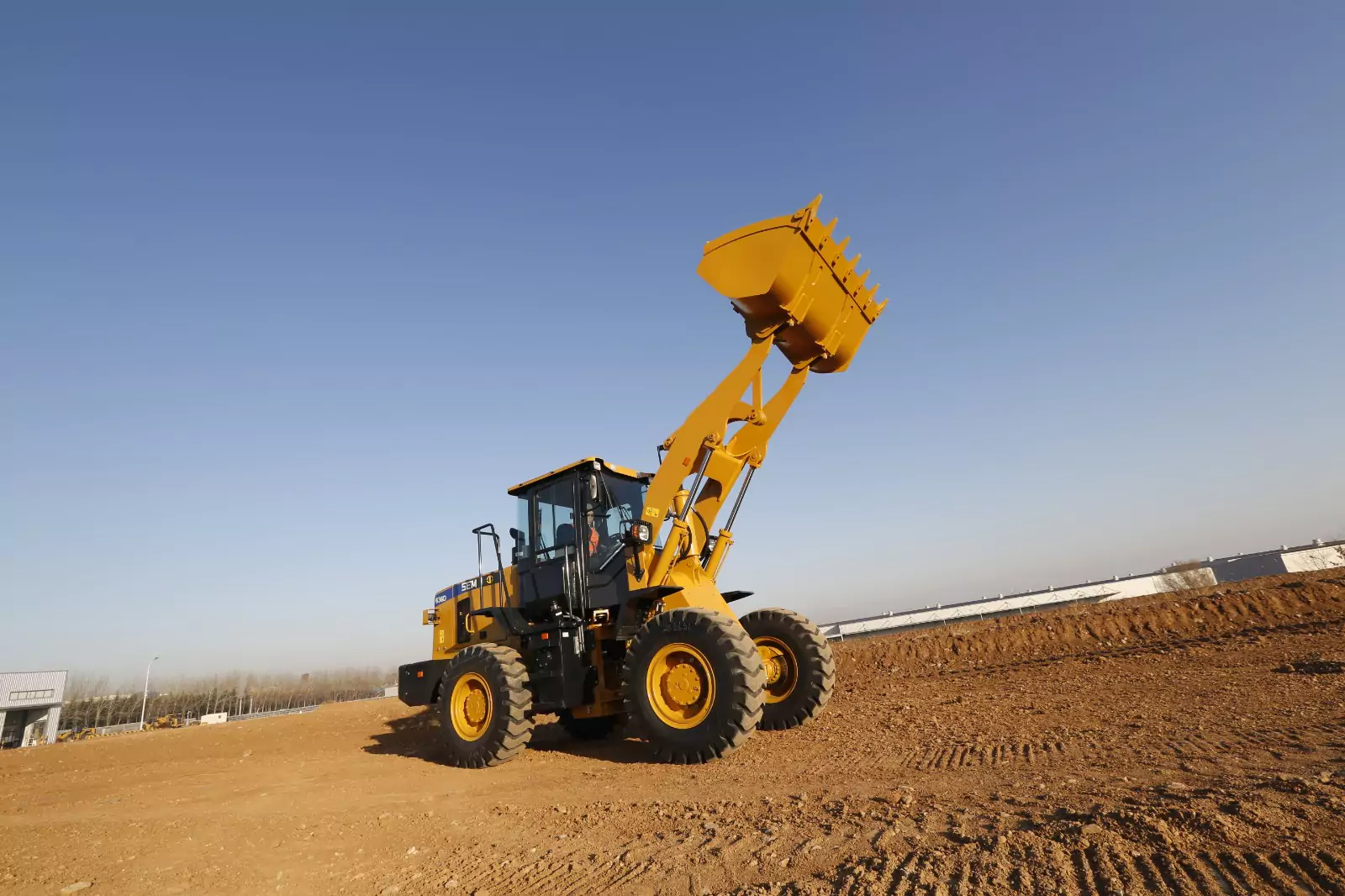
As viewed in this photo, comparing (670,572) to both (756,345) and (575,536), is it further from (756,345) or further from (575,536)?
(756,345)

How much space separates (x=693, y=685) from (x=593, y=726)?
3.93 metres

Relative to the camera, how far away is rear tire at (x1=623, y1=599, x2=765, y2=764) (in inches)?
265

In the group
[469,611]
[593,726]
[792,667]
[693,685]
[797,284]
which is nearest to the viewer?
[693,685]

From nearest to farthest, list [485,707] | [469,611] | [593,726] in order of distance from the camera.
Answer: [485,707]
[593,726]
[469,611]

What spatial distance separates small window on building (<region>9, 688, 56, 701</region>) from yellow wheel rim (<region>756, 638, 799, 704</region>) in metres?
45.5

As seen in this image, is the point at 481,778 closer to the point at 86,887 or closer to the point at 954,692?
the point at 86,887

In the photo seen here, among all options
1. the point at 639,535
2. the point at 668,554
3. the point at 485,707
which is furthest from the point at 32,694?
the point at 668,554

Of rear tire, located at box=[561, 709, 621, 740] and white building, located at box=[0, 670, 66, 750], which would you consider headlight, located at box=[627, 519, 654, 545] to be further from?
white building, located at box=[0, 670, 66, 750]

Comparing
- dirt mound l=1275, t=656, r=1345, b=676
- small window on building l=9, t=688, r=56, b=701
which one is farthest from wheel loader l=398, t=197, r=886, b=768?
small window on building l=9, t=688, r=56, b=701

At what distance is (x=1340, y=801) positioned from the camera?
3.24 metres

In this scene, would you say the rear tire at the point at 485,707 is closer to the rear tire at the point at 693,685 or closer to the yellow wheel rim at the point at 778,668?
the rear tire at the point at 693,685

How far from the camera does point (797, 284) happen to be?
26.5ft

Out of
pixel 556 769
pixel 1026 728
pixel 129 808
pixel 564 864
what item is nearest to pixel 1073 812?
pixel 564 864

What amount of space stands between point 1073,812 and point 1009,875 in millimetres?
1011
